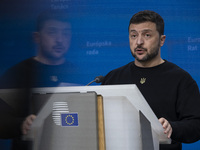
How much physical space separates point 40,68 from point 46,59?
2 cm

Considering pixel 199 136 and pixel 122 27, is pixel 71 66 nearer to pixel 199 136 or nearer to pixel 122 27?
pixel 199 136

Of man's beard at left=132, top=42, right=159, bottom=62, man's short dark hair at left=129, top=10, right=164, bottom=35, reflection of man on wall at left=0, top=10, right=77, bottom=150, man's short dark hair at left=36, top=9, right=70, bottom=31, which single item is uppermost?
man's short dark hair at left=129, top=10, right=164, bottom=35

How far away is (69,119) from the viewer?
919mm

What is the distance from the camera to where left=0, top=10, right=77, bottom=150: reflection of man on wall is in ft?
1.84

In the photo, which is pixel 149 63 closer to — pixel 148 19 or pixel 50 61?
pixel 148 19

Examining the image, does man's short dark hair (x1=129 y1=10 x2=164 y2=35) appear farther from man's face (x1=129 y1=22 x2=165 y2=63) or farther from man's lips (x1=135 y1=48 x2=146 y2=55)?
man's lips (x1=135 y1=48 x2=146 y2=55)

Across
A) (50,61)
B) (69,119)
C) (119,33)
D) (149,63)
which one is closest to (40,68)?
(50,61)

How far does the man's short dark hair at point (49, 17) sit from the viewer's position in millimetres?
578

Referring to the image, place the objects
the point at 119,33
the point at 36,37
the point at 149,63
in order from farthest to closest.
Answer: the point at 119,33 → the point at 149,63 → the point at 36,37

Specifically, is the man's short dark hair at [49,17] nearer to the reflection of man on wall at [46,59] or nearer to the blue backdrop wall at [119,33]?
the reflection of man on wall at [46,59]

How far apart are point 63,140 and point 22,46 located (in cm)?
43

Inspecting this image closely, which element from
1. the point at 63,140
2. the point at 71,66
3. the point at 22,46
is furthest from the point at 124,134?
the point at 22,46

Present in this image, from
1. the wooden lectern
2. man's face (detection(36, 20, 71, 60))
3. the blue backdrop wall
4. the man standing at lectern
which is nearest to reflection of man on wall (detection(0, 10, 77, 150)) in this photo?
man's face (detection(36, 20, 71, 60))

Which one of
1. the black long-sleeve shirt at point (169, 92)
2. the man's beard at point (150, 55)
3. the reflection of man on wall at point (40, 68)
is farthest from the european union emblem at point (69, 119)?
the man's beard at point (150, 55)
